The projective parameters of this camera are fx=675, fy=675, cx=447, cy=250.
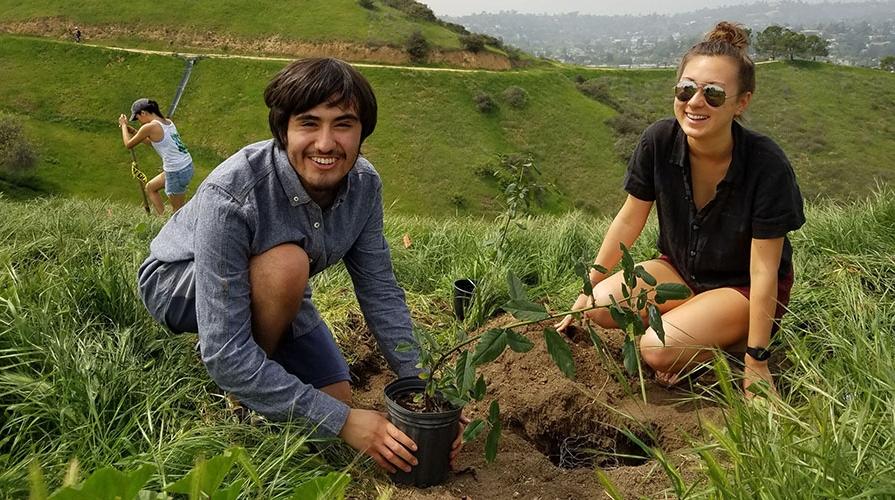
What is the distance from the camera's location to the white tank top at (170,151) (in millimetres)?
8891

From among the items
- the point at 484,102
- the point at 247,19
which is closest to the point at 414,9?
the point at 247,19

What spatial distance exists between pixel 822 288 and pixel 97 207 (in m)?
6.67

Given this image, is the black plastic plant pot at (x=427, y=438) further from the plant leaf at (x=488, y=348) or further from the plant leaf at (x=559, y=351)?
the plant leaf at (x=559, y=351)

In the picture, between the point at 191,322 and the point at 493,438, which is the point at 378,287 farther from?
the point at 493,438

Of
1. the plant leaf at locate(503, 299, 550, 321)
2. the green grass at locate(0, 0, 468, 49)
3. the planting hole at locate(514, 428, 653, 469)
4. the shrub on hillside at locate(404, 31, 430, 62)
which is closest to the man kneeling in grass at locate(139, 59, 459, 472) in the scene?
the plant leaf at locate(503, 299, 550, 321)

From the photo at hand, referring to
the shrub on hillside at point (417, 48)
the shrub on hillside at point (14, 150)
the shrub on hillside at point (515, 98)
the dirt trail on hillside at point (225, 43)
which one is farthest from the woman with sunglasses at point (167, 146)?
the shrub on hillside at point (417, 48)

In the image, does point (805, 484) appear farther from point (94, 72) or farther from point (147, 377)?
point (94, 72)

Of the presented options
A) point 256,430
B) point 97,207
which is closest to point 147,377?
point 256,430

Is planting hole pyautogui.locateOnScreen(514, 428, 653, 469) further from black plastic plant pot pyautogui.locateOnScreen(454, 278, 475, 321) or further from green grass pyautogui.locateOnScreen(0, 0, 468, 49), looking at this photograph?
green grass pyautogui.locateOnScreen(0, 0, 468, 49)

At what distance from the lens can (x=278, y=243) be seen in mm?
2217

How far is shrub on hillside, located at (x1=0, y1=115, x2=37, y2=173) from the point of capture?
36219 millimetres

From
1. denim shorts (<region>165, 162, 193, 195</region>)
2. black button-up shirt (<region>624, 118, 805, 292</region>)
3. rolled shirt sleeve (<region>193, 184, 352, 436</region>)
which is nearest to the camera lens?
rolled shirt sleeve (<region>193, 184, 352, 436</region>)

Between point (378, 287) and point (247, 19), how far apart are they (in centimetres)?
6358

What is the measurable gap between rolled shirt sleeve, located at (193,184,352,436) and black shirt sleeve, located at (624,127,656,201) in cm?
171
